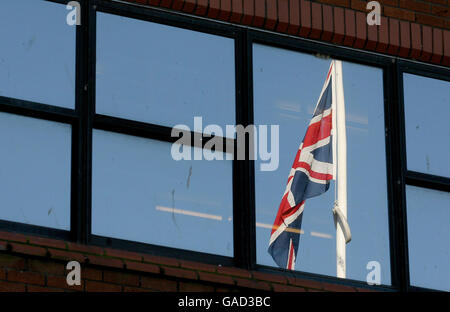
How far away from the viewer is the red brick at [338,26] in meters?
13.8

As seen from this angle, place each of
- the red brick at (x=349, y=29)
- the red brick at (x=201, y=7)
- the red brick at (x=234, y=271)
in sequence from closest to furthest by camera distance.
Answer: the red brick at (x=234, y=271), the red brick at (x=201, y=7), the red brick at (x=349, y=29)

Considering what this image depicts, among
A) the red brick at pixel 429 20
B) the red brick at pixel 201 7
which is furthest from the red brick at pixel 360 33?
the red brick at pixel 201 7

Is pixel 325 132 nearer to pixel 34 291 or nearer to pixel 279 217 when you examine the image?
pixel 279 217

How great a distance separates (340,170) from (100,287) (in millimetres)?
2420

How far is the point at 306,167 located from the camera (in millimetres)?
13367

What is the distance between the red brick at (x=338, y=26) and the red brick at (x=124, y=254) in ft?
8.72

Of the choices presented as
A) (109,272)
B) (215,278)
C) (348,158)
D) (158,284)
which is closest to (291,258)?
(215,278)

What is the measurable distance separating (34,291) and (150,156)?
5.12 ft

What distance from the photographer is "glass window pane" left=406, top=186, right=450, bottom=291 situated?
1346 centimetres

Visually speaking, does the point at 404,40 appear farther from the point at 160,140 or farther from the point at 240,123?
the point at 160,140

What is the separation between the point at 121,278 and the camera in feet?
39.8

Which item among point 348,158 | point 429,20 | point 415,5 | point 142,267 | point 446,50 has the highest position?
point 415,5

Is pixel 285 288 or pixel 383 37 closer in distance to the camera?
pixel 285 288

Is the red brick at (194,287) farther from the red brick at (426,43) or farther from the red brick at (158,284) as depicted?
the red brick at (426,43)
